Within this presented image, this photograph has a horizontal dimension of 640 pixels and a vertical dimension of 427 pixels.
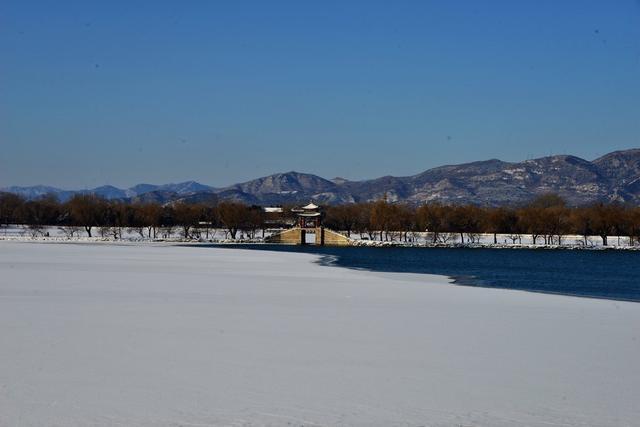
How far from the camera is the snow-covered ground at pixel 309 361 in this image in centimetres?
903

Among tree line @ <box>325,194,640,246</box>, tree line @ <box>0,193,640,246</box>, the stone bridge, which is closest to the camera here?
the stone bridge

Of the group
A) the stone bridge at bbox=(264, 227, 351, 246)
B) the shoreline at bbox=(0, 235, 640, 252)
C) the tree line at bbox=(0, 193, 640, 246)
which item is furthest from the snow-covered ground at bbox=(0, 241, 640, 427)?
the tree line at bbox=(0, 193, 640, 246)

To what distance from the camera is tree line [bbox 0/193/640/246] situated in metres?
108

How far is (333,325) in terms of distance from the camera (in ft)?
52.0

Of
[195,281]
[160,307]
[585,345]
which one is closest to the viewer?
[585,345]

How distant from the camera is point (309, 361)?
1189 centimetres

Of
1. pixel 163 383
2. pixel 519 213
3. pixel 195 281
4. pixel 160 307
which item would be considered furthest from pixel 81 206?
pixel 163 383

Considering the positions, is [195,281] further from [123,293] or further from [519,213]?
[519,213]

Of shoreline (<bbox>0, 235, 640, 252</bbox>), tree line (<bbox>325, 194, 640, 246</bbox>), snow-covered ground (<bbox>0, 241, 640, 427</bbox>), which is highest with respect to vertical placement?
tree line (<bbox>325, 194, 640, 246</bbox>)

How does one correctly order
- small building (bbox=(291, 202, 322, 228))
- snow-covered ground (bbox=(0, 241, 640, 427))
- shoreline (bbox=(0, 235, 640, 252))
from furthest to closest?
small building (bbox=(291, 202, 322, 228)) → shoreline (bbox=(0, 235, 640, 252)) → snow-covered ground (bbox=(0, 241, 640, 427))

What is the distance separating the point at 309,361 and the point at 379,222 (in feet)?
347

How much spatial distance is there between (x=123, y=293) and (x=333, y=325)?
8.28 meters

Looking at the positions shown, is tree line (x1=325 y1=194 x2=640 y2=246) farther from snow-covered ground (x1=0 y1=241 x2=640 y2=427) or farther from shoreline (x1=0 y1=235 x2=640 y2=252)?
snow-covered ground (x1=0 y1=241 x2=640 y2=427)

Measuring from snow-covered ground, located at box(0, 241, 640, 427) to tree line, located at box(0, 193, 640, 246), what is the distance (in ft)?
274
